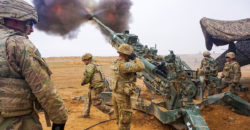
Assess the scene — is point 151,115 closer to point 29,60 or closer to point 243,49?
point 29,60

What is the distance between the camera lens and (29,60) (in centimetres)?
173

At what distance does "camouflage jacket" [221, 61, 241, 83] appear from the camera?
694cm

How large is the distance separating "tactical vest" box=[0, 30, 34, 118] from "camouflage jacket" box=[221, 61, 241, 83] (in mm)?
7084

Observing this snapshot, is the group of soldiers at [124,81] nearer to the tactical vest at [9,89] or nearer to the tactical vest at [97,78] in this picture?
the tactical vest at [97,78]

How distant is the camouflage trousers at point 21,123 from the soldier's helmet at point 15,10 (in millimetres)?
920

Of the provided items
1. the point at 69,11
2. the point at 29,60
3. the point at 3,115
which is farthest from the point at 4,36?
the point at 69,11

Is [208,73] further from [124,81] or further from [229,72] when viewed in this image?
[124,81]

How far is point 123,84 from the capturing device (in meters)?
3.94

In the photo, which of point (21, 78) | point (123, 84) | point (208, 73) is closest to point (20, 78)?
Result: point (21, 78)

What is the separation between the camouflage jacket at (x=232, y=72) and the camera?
6.94m

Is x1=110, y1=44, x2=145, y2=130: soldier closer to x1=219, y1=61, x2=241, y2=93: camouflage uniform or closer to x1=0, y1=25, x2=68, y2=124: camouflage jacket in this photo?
x1=0, y1=25, x2=68, y2=124: camouflage jacket

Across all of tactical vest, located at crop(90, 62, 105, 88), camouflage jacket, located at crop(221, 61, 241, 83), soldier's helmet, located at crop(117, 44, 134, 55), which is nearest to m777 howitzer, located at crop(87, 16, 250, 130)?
soldier's helmet, located at crop(117, 44, 134, 55)

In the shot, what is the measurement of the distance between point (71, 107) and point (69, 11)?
5618 mm

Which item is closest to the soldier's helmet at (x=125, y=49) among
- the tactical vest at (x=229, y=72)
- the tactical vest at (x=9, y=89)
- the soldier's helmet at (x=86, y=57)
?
the soldier's helmet at (x=86, y=57)
